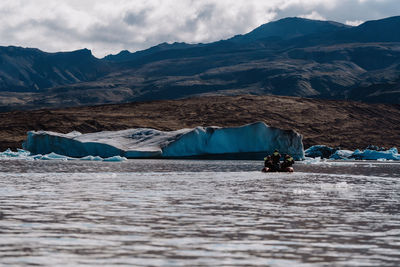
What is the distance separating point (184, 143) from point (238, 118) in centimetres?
5830

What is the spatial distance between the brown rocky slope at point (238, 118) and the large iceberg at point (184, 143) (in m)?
29.7

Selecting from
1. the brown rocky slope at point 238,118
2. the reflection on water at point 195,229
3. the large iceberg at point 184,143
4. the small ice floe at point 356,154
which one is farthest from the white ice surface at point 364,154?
the reflection on water at point 195,229

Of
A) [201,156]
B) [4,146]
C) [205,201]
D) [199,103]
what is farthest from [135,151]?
[199,103]

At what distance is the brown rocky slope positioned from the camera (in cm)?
10806

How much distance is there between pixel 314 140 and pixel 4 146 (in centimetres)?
5541

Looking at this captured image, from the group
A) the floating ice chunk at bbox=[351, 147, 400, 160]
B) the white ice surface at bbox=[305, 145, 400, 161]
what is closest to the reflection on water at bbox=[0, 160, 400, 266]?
the floating ice chunk at bbox=[351, 147, 400, 160]

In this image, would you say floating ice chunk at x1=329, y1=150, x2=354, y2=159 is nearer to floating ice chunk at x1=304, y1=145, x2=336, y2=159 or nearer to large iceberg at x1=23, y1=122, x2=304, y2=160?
floating ice chunk at x1=304, y1=145, x2=336, y2=159

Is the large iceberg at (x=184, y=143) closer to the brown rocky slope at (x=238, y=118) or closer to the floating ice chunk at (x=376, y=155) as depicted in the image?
the floating ice chunk at (x=376, y=155)

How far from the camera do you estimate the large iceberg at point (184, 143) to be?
64250mm

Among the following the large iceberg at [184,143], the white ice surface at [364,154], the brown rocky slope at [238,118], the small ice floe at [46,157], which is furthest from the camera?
the brown rocky slope at [238,118]

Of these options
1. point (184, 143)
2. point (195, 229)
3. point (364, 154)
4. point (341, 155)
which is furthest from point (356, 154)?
point (195, 229)

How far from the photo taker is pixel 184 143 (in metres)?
65.0

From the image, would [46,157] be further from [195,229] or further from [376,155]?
[195,229]

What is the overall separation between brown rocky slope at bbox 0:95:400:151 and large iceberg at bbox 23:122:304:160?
29.7m
